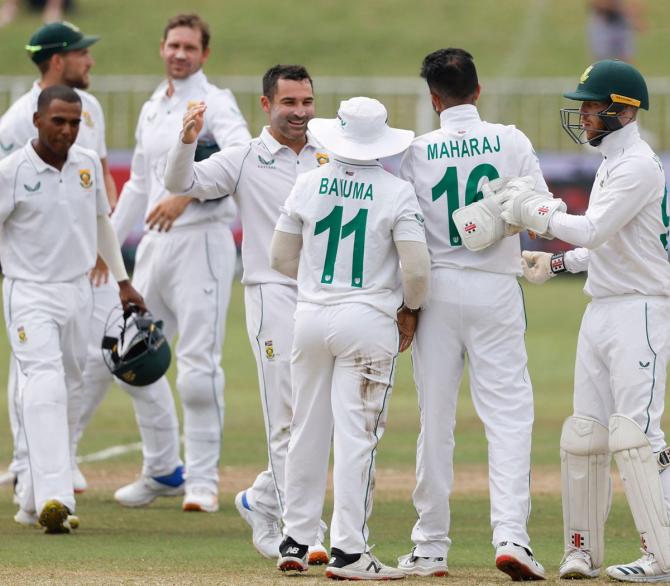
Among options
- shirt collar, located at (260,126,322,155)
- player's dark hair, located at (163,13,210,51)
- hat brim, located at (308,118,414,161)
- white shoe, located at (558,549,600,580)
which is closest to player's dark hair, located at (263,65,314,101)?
shirt collar, located at (260,126,322,155)

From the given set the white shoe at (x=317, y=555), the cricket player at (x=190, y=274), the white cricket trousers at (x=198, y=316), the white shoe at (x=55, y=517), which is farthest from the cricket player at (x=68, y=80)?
the white shoe at (x=317, y=555)

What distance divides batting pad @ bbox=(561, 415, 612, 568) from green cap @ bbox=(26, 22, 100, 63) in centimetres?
454

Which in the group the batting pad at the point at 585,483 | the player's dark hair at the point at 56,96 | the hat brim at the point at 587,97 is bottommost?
the batting pad at the point at 585,483

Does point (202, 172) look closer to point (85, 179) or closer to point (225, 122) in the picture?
point (85, 179)

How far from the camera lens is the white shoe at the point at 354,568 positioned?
7105mm

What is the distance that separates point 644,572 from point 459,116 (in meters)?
2.24

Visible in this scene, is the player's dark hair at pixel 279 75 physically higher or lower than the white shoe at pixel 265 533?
higher

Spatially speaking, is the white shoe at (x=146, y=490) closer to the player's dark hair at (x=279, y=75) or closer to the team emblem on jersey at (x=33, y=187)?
the team emblem on jersey at (x=33, y=187)

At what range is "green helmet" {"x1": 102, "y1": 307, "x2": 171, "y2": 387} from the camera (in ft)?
30.9

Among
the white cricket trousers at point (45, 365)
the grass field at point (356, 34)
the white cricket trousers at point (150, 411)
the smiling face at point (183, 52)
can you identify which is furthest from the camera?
the grass field at point (356, 34)

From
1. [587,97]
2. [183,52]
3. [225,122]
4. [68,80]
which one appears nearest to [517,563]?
[587,97]

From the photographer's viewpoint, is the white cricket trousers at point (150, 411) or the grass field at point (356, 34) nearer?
the white cricket trousers at point (150, 411)

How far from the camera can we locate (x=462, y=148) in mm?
7551

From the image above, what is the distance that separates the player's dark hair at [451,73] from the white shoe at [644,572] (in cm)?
228
